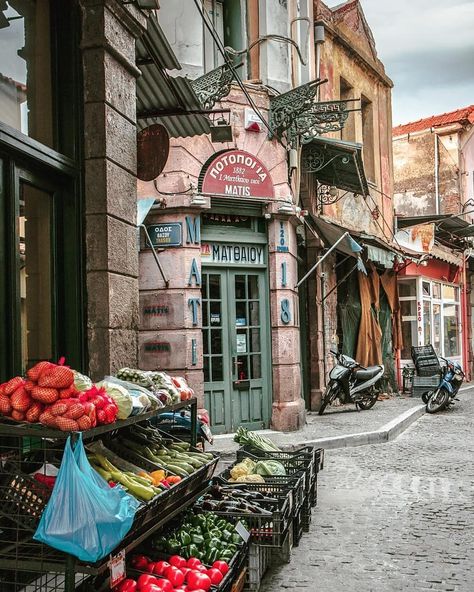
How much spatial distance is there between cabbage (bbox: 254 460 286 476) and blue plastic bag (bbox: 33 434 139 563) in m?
3.30

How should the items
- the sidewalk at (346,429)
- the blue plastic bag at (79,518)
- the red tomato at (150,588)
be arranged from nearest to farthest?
the blue plastic bag at (79,518)
the red tomato at (150,588)
the sidewalk at (346,429)

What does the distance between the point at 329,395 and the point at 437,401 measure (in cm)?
262

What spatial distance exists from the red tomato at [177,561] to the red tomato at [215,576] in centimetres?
19

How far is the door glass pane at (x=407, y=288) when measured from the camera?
20842mm

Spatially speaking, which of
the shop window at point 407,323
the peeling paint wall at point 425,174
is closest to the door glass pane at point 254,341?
the shop window at point 407,323

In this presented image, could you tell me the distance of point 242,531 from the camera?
15.9 feet

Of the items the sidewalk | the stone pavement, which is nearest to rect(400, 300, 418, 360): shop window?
the stone pavement

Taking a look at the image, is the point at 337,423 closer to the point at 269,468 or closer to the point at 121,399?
the point at 269,468

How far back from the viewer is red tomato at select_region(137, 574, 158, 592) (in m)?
4.07

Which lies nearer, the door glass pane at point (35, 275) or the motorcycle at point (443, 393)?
the door glass pane at point (35, 275)

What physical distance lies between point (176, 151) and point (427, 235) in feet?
33.7

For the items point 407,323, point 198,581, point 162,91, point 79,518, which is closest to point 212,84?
point 162,91

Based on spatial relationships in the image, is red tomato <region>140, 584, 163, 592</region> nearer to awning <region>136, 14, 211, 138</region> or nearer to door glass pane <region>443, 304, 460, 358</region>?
awning <region>136, 14, 211, 138</region>

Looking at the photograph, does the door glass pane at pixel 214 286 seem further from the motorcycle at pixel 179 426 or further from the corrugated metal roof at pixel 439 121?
the corrugated metal roof at pixel 439 121
